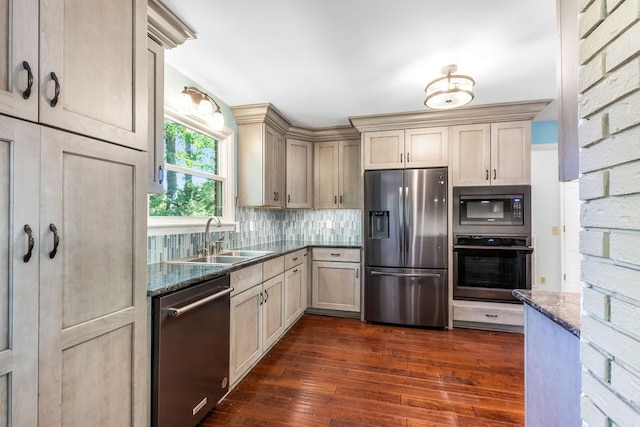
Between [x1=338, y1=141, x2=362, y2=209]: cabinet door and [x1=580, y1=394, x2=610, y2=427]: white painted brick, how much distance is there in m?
3.25

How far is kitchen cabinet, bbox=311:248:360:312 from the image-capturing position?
11.9ft

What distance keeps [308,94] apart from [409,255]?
2012 mm

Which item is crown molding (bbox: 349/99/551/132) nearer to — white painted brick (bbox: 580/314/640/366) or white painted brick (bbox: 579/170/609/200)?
white painted brick (bbox: 579/170/609/200)

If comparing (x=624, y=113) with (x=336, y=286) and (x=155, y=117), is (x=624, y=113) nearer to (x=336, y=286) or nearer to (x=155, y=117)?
(x=155, y=117)

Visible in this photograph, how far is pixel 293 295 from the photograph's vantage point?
3266 mm

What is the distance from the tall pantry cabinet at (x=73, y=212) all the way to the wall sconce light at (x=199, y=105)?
40.7 inches

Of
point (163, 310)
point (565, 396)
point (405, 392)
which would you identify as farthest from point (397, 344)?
point (163, 310)

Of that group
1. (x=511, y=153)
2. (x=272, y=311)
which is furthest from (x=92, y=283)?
(x=511, y=153)

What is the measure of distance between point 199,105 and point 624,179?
2.50 m

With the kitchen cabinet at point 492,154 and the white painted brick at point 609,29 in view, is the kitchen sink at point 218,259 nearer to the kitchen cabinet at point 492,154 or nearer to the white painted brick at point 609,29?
the white painted brick at point 609,29

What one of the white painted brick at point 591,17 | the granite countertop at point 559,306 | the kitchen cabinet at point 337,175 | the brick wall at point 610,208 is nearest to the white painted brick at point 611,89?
the brick wall at point 610,208

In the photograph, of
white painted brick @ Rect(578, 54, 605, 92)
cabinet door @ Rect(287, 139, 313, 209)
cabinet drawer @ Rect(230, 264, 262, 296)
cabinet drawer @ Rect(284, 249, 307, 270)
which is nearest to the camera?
white painted brick @ Rect(578, 54, 605, 92)

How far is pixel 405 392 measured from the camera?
212 centimetres

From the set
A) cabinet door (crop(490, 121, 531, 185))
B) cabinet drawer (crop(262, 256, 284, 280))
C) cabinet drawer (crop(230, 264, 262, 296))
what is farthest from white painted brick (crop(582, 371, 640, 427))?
cabinet door (crop(490, 121, 531, 185))
